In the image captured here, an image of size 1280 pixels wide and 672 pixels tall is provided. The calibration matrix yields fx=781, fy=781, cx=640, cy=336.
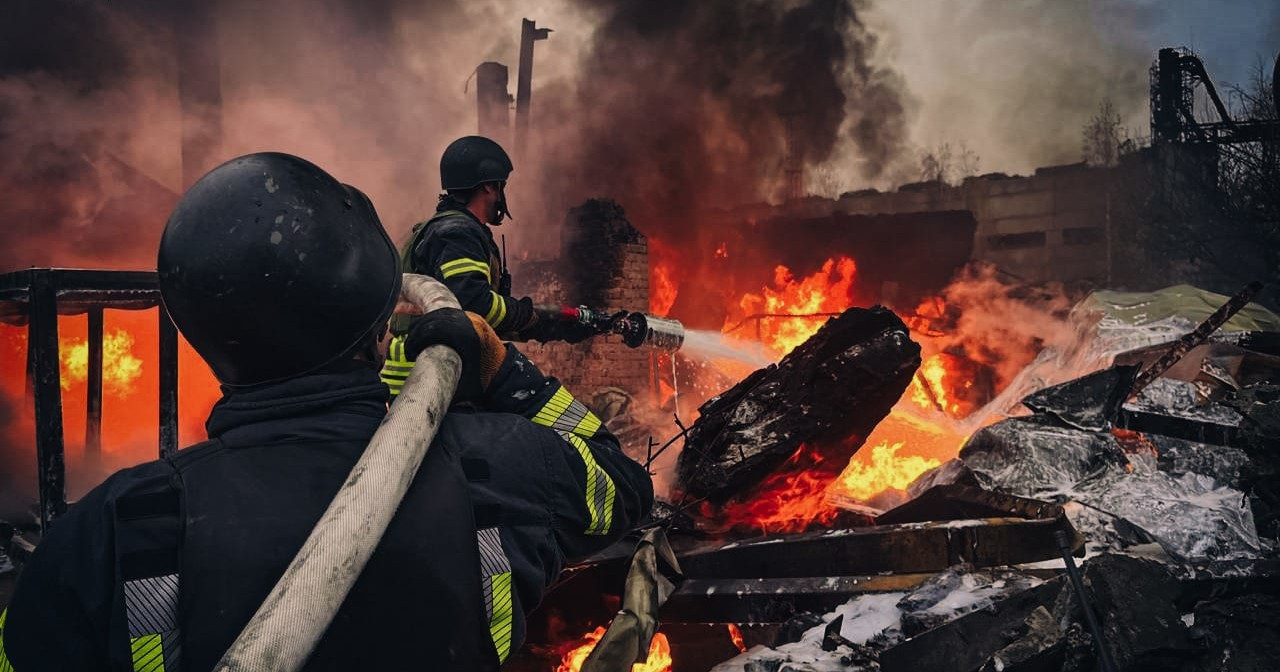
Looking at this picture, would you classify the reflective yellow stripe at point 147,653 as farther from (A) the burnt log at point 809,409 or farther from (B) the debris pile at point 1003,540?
(A) the burnt log at point 809,409

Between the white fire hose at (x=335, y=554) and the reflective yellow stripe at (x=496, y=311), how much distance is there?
2419 mm

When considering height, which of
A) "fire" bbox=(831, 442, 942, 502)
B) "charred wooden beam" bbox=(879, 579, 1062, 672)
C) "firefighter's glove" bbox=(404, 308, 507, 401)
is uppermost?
Result: "firefighter's glove" bbox=(404, 308, 507, 401)

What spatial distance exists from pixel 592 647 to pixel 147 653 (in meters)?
2.80

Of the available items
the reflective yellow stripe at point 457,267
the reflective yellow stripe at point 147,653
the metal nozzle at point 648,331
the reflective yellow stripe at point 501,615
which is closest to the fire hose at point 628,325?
the metal nozzle at point 648,331

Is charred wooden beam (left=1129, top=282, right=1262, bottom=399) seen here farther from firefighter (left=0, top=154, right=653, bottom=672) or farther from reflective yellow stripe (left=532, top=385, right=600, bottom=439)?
firefighter (left=0, top=154, right=653, bottom=672)

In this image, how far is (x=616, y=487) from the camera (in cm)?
156

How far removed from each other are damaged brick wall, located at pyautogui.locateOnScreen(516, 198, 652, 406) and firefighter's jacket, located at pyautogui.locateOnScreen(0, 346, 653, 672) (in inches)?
331

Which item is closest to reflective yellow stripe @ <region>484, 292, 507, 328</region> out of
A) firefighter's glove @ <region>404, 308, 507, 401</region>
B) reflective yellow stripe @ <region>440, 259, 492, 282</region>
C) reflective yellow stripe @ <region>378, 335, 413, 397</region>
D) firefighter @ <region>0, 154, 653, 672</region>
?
reflective yellow stripe @ <region>440, 259, 492, 282</region>

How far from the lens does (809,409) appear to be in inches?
169

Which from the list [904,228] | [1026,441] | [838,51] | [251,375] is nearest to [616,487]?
[251,375]

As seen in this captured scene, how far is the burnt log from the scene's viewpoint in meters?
4.23

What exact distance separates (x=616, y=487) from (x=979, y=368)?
11.7m

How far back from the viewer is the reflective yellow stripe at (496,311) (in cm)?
370

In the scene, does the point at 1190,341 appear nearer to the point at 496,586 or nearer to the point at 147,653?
the point at 496,586
